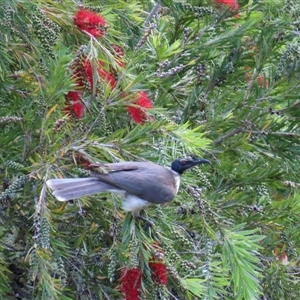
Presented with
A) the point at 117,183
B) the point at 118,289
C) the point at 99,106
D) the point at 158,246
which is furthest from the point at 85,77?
the point at 118,289

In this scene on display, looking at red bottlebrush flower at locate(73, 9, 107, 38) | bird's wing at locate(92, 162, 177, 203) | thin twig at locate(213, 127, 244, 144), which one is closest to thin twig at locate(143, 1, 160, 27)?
red bottlebrush flower at locate(73, 9, 107, 38)

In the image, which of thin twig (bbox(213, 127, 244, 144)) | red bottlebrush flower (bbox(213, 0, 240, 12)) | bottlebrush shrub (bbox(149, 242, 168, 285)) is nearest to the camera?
bottlebrush shrub (bbox(149, 242, 168, 285))

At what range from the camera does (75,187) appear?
6.54ft

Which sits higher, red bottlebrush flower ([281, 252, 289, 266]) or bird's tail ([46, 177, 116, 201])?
bird's tail ([46, 177, 116, 201])

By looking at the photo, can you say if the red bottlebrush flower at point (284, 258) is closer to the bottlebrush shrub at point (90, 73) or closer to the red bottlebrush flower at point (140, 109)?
the red bottlebrush flower at point (140, 109)

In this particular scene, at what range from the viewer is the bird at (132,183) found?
6.48 feet

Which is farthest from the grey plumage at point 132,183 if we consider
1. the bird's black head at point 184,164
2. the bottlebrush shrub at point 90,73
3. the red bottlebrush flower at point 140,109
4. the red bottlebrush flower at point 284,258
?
the red bottlebrush flower at point 284,258

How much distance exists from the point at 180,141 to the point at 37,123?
1.65 ft

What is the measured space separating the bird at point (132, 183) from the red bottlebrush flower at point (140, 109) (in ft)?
0.43

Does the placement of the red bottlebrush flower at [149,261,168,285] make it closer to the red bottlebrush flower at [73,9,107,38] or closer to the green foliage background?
the green foliage background

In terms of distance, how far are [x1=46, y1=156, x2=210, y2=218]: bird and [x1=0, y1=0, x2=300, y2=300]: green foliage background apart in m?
0.04

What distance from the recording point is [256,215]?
Result: 8.00ft

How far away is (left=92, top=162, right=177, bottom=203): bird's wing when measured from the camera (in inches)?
84.2

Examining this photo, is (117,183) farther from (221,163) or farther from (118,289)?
(221,163)
